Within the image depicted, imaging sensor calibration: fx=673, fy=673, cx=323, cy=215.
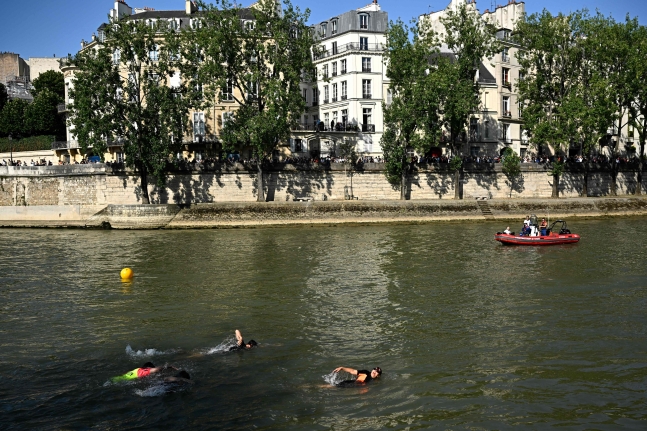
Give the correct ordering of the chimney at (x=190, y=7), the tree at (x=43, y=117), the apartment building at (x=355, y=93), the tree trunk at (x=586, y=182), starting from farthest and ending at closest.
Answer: the tree at (x=43, y=117)
the apartment building at (x=355, y=93)
the chimney at (x=190, y=7)
the tree trunk at (x=586, y=182)

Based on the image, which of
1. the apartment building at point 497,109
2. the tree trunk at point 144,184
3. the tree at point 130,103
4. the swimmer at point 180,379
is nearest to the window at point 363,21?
the apartment building at point 497,109

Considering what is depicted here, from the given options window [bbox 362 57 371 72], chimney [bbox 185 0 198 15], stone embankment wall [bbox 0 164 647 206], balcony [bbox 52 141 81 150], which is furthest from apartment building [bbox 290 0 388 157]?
balcony [bbox 52 141 81 150]

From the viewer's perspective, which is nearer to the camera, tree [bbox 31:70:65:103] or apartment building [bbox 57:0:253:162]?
apartment building [bbox 57:0:253:162]

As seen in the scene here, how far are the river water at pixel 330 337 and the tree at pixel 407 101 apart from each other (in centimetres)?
1718

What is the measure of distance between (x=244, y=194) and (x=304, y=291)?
26249 millimetres

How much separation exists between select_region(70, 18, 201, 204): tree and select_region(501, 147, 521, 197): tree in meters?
24.0

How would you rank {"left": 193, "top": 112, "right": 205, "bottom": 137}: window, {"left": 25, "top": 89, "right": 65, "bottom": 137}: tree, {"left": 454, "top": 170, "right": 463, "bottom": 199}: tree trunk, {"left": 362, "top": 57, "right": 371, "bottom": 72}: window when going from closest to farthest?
{"left": 454, "top": 170, "right": 463, "bottom": 199}: tree trunk, {"left": 193, "top": 112, "right": 205, "bottom": 137}: window, {"left": 362, "top": 57, "right": 371, "bottom": 72}: window, {"left": 25, "top": 89, "right": 65, "bottom": 137}: tree

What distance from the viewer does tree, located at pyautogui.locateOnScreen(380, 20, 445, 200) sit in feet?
154

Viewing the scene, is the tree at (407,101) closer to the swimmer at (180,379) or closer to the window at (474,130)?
the window at (474,130)

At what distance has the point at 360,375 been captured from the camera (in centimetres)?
1367

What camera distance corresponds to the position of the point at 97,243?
36.5m

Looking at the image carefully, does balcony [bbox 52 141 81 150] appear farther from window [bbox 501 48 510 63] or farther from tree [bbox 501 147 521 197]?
window [bbox 501 48 510 63]

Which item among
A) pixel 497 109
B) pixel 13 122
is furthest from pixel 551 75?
pixel 13 122

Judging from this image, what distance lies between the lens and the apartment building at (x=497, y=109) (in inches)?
2343
